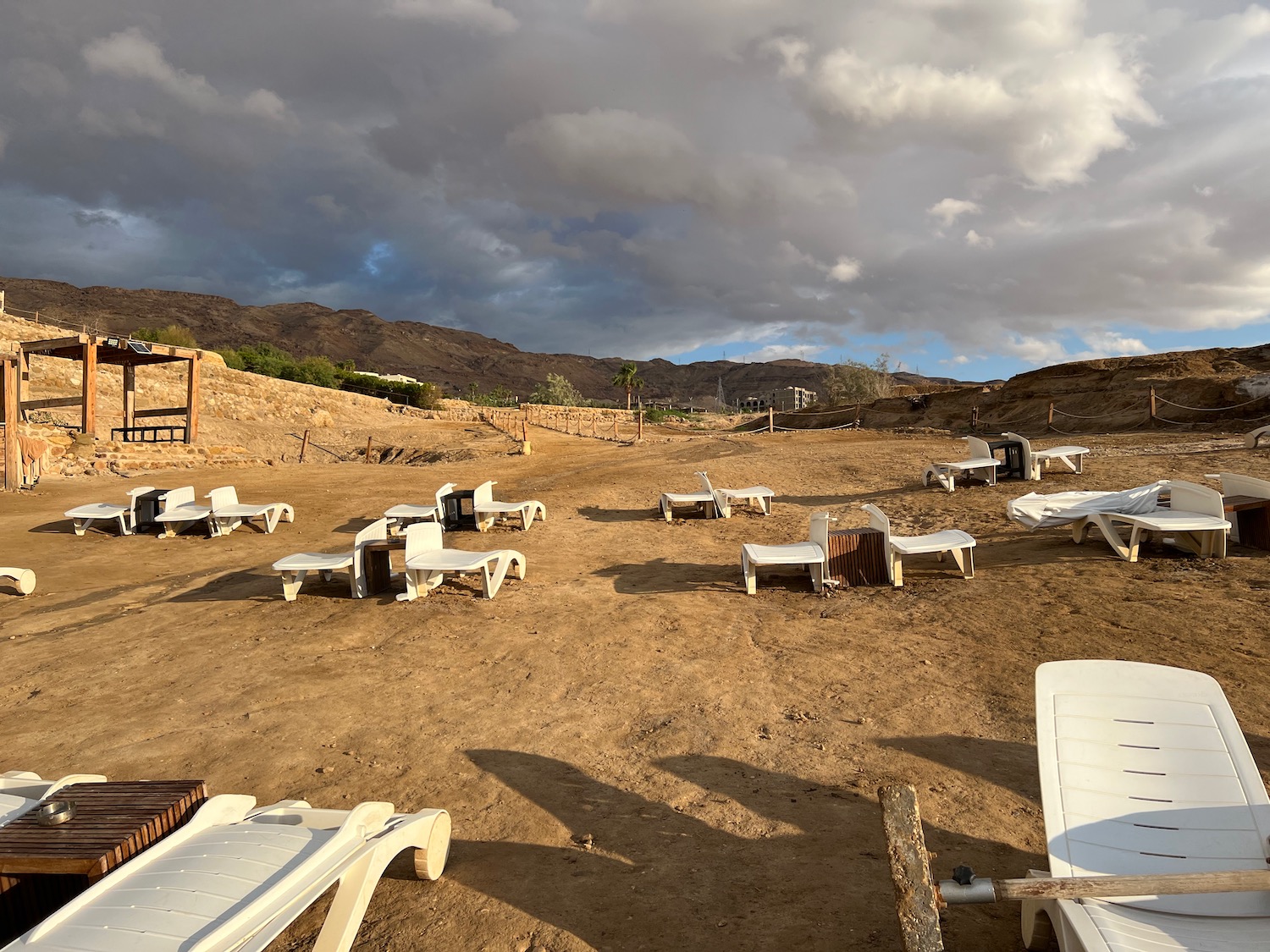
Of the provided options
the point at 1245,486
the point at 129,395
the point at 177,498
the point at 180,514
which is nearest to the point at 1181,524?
the point at 1245,486

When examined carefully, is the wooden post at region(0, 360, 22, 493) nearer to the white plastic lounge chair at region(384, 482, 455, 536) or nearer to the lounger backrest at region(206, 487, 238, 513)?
the lounger backrest at region(206, 487, 238, 513)

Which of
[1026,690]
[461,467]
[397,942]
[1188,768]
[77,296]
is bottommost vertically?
[397,942]

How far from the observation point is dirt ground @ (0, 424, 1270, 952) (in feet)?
8.87

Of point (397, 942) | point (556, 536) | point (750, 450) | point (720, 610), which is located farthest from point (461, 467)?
point (397, 942)

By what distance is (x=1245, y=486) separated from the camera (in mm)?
6773

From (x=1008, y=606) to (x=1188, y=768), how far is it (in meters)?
3.56

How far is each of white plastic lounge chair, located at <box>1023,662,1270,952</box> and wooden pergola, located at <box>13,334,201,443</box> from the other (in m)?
18.4

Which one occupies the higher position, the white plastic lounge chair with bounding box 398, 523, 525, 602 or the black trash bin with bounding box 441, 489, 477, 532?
the black trash bin with bounding box 441, 489, 477, 532

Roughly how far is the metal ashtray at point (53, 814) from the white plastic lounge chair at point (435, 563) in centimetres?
407

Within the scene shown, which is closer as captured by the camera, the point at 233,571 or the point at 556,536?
the point at 233,571

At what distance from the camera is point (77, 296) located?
323 feet

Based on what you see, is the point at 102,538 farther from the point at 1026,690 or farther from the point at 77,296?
the point at 77,296

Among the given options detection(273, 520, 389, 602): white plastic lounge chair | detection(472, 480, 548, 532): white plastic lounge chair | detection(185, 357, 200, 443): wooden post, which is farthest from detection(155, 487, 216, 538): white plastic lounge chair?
detection(185, 357, 200, 443): wooden post

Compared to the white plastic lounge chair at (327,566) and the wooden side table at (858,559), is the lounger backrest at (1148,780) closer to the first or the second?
the wooden side table at (858,559)
